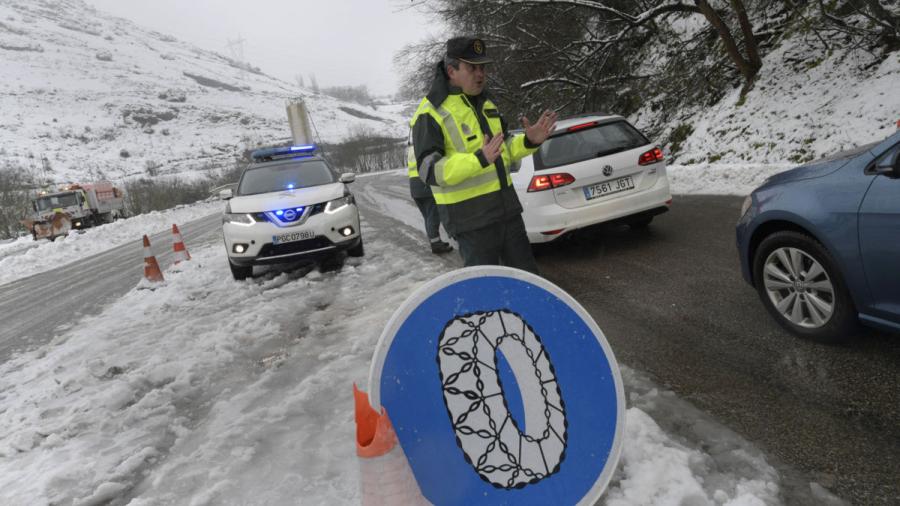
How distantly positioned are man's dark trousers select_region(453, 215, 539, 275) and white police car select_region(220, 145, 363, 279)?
179 inches

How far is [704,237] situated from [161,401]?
5.74 meters

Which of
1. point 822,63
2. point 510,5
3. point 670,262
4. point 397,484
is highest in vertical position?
point 510,5

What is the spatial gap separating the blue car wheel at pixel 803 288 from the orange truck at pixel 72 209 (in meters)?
32.5

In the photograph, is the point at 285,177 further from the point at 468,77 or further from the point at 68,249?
the point at 68,249

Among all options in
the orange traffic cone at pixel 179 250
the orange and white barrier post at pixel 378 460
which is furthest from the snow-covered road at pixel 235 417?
the orange traffic cone at pixel 179 250

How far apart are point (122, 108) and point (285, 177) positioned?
138 metres

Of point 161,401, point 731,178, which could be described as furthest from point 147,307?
point 731,178

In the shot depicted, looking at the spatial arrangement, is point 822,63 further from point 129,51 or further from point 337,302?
point 129,51

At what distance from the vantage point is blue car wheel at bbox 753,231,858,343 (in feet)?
9.81

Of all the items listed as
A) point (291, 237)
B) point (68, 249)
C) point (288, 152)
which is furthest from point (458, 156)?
Answer: point (68, 249)

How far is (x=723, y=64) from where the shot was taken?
14.2 meters

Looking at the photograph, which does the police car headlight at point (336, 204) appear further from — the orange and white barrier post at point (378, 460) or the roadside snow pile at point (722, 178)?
the roadside snow pile at point (722, 178)

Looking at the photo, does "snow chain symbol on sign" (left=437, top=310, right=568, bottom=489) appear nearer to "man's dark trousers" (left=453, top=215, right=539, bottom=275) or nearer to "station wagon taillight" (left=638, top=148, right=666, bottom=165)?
"man's dark trousers" (left=453, top=215, right=539, bottom=275)

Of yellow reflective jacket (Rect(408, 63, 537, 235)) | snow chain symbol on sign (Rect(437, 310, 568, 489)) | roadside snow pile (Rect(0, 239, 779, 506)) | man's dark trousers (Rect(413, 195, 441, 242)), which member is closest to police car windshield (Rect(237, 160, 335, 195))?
man's dark trousers (Rect(413, 195, 441, 242))
